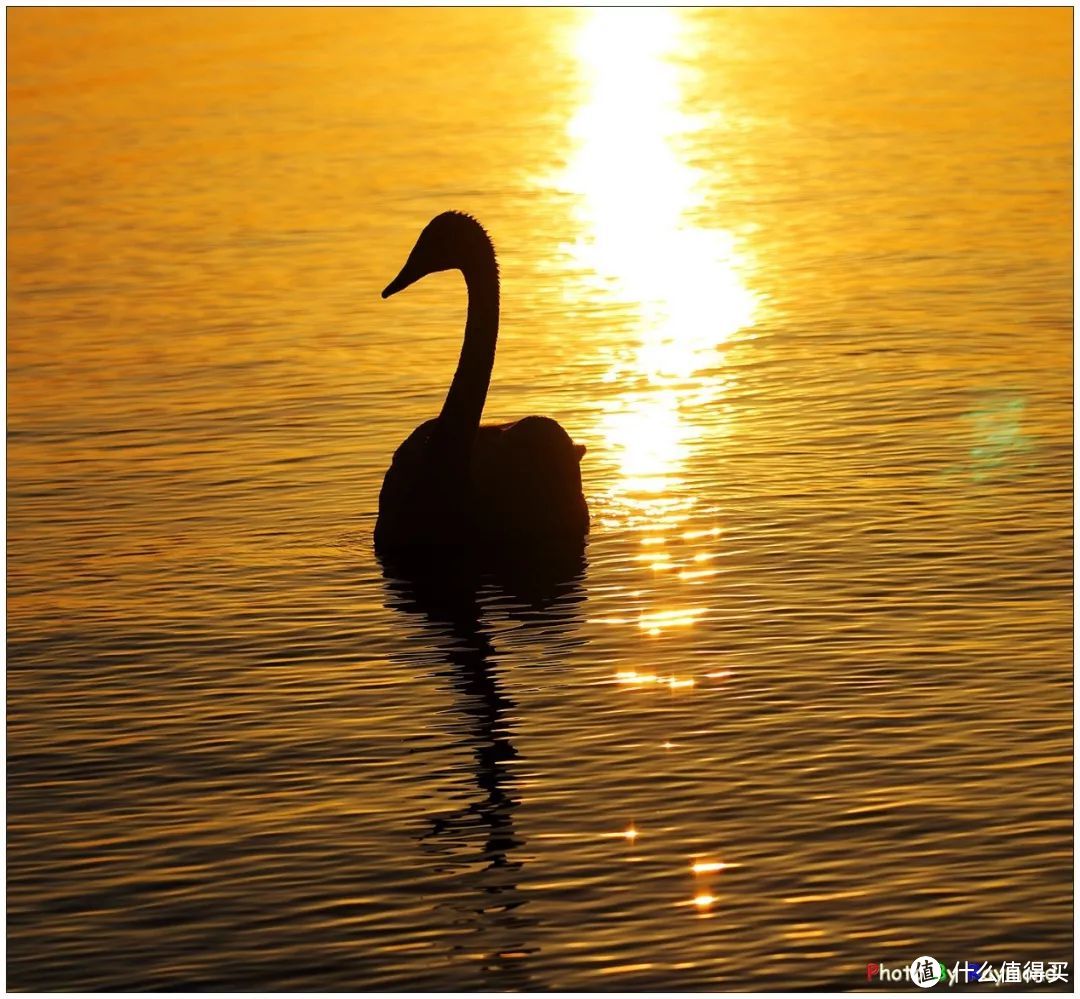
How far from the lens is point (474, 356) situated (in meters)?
19.0

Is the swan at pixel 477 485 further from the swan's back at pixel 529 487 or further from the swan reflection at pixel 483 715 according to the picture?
the swan reflection at pixel 483 715

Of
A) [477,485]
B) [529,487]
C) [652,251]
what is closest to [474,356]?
[477,485]

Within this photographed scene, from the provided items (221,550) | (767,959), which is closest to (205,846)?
(767,959)

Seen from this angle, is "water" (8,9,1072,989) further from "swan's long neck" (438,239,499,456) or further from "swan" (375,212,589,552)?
"swan's long neck" (438,239,499,456)

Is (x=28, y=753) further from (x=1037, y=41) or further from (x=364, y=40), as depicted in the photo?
(x=364, y=40)

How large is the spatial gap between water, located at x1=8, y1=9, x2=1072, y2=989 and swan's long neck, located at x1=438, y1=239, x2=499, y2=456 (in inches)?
43.6

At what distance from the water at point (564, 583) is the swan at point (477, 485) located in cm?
48

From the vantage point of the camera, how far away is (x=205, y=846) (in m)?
12.4

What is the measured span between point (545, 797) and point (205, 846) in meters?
1.78

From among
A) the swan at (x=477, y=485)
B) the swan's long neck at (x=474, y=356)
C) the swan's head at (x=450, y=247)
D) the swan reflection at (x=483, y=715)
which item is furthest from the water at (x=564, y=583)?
the swan's head at (x=450, y=247)

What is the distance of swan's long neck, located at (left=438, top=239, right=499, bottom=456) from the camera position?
1834 cm

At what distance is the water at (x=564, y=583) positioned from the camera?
11.6 meters

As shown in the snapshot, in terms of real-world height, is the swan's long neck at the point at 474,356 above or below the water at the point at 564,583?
above

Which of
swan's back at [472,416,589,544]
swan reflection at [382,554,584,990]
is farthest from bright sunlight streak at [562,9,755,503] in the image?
swan reflection at [382,554,584,990]
